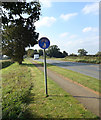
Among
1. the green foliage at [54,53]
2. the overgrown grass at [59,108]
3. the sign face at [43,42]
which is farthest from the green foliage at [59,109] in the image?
the green foliage at [54,53]

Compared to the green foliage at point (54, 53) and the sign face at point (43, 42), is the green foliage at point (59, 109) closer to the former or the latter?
the sign face at point (43, 42)

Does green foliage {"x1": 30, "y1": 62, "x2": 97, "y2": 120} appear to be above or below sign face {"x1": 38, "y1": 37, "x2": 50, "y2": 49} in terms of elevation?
below

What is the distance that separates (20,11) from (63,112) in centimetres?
638

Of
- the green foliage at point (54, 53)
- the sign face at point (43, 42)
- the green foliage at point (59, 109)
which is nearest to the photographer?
the green foliage at point (59, 109)

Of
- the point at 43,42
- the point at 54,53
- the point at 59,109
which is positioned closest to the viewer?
the point at 59,109

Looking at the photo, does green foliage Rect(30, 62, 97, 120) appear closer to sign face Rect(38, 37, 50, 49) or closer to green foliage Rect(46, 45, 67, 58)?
sign face Rect(38, 37, 50, 49)

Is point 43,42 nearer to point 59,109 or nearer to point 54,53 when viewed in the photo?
point 59,109

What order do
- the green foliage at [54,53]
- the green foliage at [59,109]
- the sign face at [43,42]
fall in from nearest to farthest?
the green foliage at [59,109] < the sign face at [43,42] < the green foliage at [54,53]

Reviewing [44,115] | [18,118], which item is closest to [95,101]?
[44,115]

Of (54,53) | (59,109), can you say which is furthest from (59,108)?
(54,53)

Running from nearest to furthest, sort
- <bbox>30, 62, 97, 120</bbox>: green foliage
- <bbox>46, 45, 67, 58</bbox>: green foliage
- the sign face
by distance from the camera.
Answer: <bbox>30, 62, 97, 120</bbox>: green foliage → the sign face → <bbox>46, 45, 67, 58</bbox>: green foliage

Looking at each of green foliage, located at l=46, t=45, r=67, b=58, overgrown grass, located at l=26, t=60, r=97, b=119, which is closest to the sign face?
overgrown grass, located at l=26, t=60, r=97, b=119

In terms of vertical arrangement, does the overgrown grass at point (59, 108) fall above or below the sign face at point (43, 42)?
below

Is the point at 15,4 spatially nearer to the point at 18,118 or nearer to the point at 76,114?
the point at 18,118
